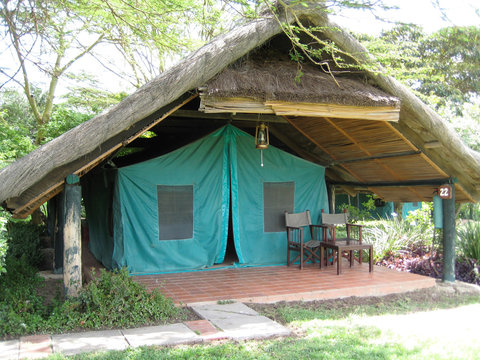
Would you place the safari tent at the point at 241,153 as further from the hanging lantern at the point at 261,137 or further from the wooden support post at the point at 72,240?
the hanging lantern at the point at 261,137

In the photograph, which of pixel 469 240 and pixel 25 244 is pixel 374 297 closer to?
pixel 469 240

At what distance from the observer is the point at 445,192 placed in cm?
662

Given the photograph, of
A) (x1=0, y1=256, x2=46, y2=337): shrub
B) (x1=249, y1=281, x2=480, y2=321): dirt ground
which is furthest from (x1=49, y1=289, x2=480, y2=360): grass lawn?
(x1=0, y1=256, x2=46, y2=337): shrub

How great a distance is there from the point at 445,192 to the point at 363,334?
3.50 metres

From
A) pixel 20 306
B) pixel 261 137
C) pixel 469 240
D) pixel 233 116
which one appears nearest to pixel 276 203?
pixel 261 137

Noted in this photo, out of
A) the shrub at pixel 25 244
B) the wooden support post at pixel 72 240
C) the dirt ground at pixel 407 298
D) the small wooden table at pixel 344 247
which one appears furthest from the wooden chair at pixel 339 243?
the shrub at pixel 25 244

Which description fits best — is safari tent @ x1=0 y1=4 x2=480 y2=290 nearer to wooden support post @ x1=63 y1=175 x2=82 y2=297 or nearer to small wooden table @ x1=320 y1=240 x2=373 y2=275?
wooden support post @ x1=63 y1=175 x2=82 y2=297

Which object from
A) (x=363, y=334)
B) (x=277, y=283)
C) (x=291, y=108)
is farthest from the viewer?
(x=277, y=283)

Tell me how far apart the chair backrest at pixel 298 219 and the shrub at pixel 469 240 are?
261 cm

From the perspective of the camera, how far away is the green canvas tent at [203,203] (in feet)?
21.4

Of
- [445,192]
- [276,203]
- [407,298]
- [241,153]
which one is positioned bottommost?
[407,298]

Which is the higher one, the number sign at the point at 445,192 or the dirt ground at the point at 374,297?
the number sign at the point at 445,192

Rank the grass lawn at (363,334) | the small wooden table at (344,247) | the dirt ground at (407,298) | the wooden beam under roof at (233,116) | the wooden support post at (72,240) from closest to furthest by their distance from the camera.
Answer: the grass lawn at (363,334) → the wooden support post at (72,240) → the dirt ground at (407,298) → the small wooden table at (344,247) → the wooden beam under roof at (233,116)

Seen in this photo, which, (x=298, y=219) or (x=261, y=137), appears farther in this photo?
(x=298, y=219)
